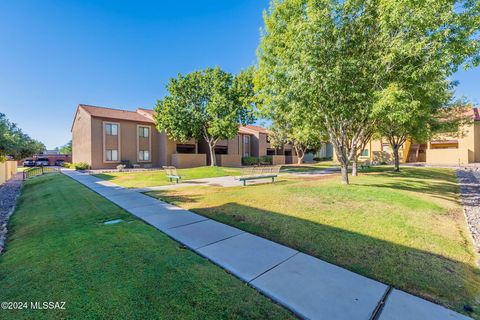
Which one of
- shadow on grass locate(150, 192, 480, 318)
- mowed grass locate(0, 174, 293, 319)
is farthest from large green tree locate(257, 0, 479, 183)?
mowed grass locate(0, 174, 293, 319)

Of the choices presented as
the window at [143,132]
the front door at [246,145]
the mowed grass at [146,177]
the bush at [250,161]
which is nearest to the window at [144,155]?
the window at [143,132]

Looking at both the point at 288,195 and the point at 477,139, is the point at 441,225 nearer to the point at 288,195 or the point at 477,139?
the point at 288,195

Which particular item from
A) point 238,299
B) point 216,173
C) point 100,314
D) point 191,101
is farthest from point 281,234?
point 191,101

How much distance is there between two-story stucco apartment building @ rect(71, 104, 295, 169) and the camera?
28.3 metres

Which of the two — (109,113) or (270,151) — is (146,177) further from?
(270,151)

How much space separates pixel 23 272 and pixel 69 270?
80 cm

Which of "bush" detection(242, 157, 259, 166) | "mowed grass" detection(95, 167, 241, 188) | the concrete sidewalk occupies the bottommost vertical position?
the concrete sidewalk

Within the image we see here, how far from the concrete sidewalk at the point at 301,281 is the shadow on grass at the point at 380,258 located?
0.30m

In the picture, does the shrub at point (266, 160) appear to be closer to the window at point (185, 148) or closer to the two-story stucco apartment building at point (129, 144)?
the two-story stucco apartment building at point (129, 144)

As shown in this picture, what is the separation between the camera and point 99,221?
21.1ft

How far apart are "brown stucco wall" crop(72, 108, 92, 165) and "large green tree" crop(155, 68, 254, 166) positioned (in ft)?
32.7

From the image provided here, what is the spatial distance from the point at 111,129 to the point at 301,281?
32.3 meters

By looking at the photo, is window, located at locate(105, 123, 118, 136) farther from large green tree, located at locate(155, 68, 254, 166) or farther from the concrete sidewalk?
the concrete sidewalk

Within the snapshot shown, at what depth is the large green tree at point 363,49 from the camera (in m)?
7.57
